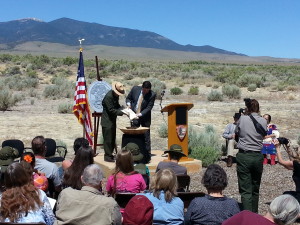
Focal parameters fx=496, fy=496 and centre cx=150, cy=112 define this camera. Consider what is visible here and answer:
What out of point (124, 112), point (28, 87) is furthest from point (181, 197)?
point (28, 87)

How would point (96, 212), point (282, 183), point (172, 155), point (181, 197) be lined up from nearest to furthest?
point (96, 212), point (181, 197), point (172, 155), point (282, 183)

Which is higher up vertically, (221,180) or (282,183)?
(221,180)

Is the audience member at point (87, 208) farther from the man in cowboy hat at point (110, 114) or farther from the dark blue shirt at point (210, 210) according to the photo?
the man in cowboy hat at point (110, 114)

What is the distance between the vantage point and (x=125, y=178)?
579 cm

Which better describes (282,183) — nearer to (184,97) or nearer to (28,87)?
(184,97)

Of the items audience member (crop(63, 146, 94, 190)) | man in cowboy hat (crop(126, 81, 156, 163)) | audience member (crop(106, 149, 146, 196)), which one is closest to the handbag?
audience member (crop(106, 149, 146, 196))

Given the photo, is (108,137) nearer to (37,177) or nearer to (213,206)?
(37,177)

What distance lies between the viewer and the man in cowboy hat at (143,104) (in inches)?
406

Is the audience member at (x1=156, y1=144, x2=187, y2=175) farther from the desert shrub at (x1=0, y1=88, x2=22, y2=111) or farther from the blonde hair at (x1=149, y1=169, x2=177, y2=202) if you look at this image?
the desert shrub at (x1=0, y1=88, x2=22, y2=111)

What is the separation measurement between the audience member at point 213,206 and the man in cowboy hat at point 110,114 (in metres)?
4.95

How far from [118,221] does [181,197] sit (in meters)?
1.13

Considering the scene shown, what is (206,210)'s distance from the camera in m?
4.92

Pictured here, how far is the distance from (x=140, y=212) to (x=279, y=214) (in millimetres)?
1323

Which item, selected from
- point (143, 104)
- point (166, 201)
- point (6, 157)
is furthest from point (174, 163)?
point (143, 104)
